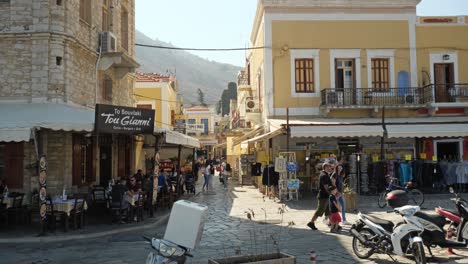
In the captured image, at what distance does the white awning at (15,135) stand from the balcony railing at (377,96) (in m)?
13.1

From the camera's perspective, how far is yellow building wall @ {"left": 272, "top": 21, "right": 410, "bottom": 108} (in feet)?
68.4

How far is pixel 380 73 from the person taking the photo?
2133 centimetres

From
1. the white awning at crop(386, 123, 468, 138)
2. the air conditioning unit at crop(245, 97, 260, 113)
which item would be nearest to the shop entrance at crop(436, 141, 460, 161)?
the white awning at crop(386, 123, 468, 138)

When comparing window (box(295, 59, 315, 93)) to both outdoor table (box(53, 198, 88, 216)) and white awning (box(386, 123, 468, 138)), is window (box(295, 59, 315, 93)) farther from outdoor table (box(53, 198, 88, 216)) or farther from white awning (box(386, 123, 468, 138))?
outdoor table (box(53, 198, 88, 216))

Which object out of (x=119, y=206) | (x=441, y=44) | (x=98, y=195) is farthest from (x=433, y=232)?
(x=441, y=44)

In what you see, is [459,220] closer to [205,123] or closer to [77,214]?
[77,214]

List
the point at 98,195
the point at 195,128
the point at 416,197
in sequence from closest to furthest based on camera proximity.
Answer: the point at 98,195 → the point at 416,197 → the point at 195,128

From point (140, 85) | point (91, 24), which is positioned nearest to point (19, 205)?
point (91, 24)

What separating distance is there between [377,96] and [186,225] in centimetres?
1684

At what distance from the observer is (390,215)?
12641mm

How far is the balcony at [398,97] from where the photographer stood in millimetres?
20312

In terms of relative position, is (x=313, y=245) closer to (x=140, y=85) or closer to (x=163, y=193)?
(x=163, y=193)

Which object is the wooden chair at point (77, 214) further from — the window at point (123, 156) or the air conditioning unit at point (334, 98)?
the air conditioning unit at point (334, 98)

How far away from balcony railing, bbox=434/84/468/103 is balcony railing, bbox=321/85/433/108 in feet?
2.47
